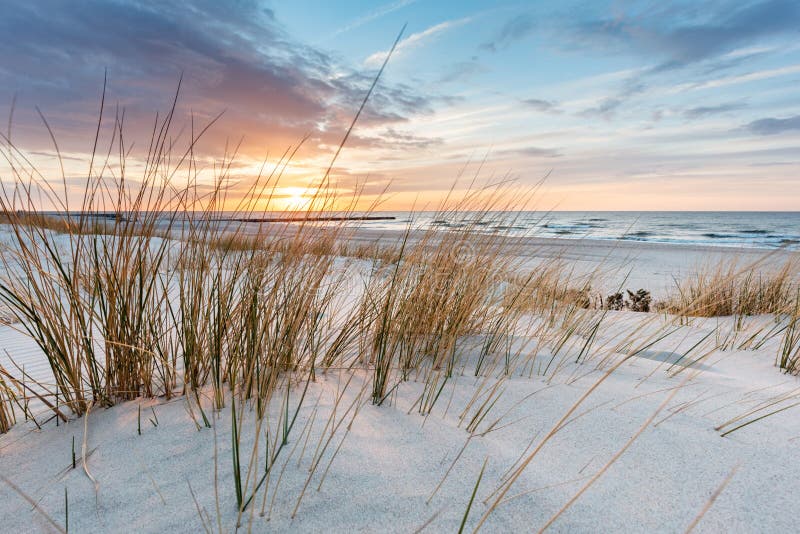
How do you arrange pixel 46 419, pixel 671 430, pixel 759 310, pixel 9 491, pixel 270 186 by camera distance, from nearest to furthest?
1. pixel 9 491
2. pixel 671 430
3. pixel 46 419
4. pixel 270 186
5. pixel 759 310

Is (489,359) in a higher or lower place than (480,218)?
lower

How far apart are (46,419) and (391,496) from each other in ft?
4.36

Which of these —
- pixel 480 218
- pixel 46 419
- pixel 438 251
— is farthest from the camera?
pixel 480 218

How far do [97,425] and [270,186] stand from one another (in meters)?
1.10

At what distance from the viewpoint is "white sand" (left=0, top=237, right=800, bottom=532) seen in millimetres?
965

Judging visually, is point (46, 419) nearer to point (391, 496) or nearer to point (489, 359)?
point (391, 496)

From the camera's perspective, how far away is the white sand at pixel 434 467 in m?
Result: 0.97

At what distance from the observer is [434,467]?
3.68 feet

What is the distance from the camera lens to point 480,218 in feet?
8.11

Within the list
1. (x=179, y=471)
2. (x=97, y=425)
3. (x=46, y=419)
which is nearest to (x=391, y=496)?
(x=179, y=471)

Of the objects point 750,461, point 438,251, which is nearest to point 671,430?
point 750,461

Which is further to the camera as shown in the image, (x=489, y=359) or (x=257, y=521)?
(x=489, y=359)

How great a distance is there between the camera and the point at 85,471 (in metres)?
1.15

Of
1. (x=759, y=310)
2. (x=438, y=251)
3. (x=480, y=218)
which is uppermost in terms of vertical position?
(x=480, y=218)
